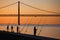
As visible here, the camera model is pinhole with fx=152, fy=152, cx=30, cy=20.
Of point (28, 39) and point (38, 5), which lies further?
point (38, 5)

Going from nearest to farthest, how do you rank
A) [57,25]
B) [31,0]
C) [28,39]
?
[28,39] → [57,25] → [31,0]

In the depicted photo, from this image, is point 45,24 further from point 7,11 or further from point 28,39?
point 28,39

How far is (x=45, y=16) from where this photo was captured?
2785mm

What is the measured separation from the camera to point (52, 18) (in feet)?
9.00

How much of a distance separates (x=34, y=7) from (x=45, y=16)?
0.86 ft

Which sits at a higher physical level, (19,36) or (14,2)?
(14,2)

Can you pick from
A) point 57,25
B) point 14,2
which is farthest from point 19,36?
point 14,2

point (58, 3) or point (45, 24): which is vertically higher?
point (58, 3)

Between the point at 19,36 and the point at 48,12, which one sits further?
the point at 48,12

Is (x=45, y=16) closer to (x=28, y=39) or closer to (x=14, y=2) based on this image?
(x=14, y=2)

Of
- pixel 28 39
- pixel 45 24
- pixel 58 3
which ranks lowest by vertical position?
pixel 45 24

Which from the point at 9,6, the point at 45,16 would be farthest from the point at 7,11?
the point at 45,16

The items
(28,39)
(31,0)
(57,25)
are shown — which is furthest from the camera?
(31,0)

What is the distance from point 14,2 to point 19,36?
2032 millimetres
